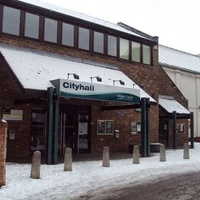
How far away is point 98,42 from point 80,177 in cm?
1170

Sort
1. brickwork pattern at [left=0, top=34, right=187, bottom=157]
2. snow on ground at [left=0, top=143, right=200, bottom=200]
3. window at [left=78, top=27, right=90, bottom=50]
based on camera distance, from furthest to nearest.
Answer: window at [left=78, top=27, right=90, bottom=50], brickwork pattern at [left=0, top=34, right=187, bottom=157], snow on ground at [left=0, top=143, right=200, bottom=200]

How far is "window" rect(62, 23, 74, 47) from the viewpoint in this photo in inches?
773

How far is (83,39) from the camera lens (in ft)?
67.4

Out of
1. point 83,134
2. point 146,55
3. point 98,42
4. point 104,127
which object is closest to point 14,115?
point 83,134

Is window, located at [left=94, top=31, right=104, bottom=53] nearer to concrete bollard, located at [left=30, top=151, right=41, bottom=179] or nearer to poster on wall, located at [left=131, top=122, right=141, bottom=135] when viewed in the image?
poster on wall, located at [left=131, top=122, right=141, bottom=135]

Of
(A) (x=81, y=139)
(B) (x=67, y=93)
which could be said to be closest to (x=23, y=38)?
(B) (x=67, y=93)

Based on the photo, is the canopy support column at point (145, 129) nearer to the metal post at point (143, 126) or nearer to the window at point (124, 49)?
the metal post at point (143, 126)

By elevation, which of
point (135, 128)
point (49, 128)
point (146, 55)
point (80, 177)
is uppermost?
point (146, 55)

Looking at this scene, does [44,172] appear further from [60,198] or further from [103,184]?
[60,198]

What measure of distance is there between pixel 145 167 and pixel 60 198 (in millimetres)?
6332

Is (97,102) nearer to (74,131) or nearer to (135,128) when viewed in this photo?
(74,131)

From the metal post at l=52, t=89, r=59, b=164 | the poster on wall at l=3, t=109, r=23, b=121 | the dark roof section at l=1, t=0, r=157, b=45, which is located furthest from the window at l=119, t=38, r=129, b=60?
the metal post at l=52, t=89, r=59, b=164

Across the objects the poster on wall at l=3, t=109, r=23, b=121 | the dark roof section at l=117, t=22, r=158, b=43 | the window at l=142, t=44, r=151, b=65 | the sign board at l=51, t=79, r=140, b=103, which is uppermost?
the dark roof section at l=117, t=22, r=158, b=43

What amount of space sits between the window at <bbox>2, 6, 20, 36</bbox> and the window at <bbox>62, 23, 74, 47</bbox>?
2.89m
